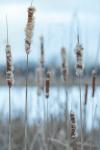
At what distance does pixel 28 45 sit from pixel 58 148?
1.63 meters

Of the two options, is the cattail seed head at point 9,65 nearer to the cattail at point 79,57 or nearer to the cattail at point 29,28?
the cattail at point 29,28

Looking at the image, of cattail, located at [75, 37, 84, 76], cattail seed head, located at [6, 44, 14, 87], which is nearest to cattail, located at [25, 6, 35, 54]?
cattail seed head, located at [6, 44, 14, 87]

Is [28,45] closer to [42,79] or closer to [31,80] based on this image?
[42,79]

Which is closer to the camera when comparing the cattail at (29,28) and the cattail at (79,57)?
the cattail at (29,28)

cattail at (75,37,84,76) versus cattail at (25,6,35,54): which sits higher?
cattail at (25,6,35,54)

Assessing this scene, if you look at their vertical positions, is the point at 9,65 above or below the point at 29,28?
below

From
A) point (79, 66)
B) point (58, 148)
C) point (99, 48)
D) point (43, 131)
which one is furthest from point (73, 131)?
point (58, 148)

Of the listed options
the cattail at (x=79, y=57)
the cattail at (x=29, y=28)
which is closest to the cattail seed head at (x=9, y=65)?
the cattail at (x=29, y=28)

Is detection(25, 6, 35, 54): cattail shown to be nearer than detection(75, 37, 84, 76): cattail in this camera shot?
Yes

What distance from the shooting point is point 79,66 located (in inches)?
60.9

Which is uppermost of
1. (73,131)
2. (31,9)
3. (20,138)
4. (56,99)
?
(31,9)

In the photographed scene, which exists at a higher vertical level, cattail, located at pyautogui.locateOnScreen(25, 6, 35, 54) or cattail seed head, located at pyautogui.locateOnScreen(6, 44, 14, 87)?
cattail, located at pyautogui.locateOnScreen(25, 6, 35, 54)

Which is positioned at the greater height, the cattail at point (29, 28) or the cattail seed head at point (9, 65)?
the cattail at point (29, 28)

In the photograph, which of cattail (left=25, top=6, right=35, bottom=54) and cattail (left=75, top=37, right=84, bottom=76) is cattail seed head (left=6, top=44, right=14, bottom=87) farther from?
cattail (left=75, top=37, right=84, bottom=76)
